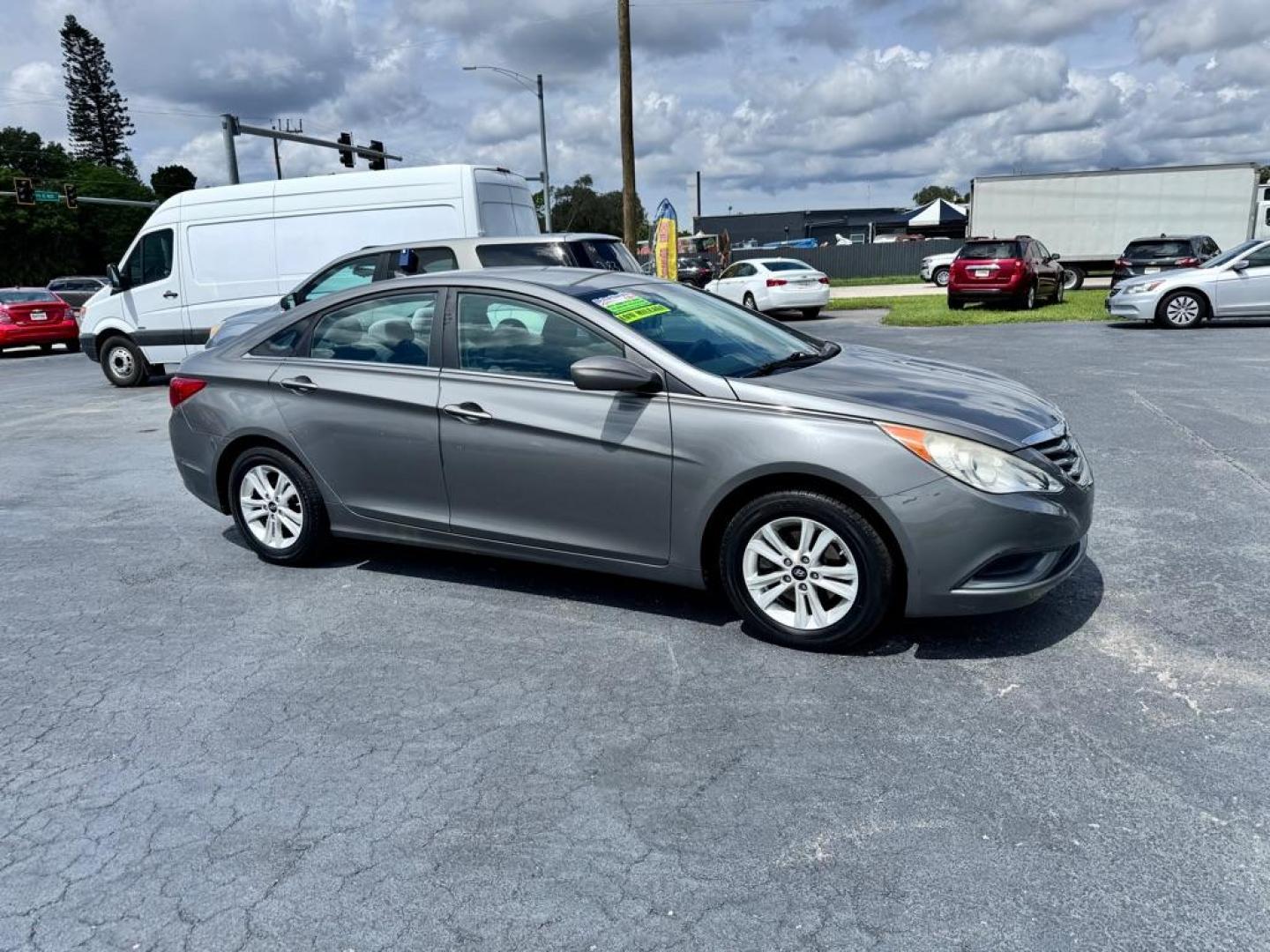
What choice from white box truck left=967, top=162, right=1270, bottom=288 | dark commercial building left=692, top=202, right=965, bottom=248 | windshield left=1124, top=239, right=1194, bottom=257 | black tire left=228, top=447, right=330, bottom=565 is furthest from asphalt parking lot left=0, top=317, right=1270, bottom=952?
dark commercial building left=692, top=202, right=965, bottom=248

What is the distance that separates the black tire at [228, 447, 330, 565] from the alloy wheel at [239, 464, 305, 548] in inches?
0.4

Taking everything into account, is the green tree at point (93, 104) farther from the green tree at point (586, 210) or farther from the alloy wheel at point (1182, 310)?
the alloy wheel at point (1182, 310)

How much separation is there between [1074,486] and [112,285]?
527 inches

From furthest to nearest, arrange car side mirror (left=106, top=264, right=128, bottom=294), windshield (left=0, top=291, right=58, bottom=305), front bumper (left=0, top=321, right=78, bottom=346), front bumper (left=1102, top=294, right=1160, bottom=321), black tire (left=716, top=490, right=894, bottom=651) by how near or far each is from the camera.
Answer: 1. windshield (left=0, top=291, right=58, bottom=305)
2. front bumper (left=0, top=321, right=78, bottom=346)
3. front bumper (left=1102, top=294, right=1160, bottom=321)
4. car side mirror (left=106, top=264, right=128, bottom=294)
5. black tire (left=716, top=490, right=894, bottom=651)

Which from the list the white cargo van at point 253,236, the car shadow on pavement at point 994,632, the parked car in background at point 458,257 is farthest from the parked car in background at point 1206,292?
the car shadow on pavement at point 994,632

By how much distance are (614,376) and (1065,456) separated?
6.20 feet

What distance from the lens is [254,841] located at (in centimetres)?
281

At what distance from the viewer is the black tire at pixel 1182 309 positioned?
16.1m

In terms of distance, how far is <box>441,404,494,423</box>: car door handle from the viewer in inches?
174

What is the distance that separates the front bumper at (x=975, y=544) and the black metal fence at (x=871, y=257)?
48.4 meters

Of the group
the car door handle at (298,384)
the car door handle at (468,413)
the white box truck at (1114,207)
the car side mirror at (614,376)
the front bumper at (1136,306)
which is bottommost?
the front bumper at (1136,306)

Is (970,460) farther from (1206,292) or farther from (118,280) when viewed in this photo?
(1206,292)

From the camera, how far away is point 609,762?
3.17 meters

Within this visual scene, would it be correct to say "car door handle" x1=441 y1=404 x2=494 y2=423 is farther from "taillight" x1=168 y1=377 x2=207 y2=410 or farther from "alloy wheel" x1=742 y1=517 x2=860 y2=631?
"taillight" x1=168 y1=377 x2=207 y2=410
